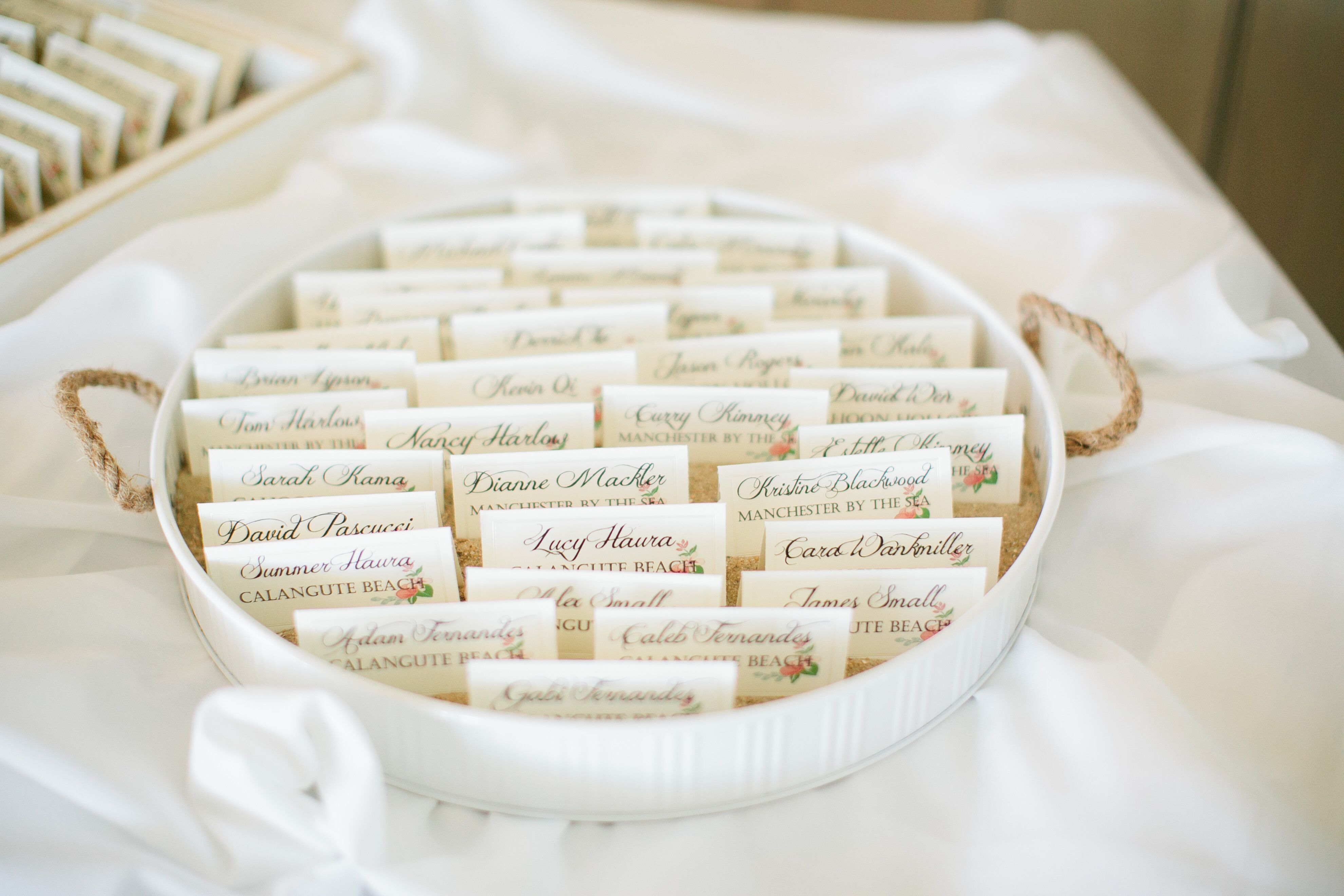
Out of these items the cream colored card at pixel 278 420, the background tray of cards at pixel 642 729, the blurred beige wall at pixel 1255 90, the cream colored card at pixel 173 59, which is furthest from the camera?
the blurred beige wall at pixel 1255 90

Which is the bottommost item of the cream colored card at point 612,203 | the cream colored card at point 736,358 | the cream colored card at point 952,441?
the cream colored card at point 952,441

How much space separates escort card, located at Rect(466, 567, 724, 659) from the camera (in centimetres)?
65

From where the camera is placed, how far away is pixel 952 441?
0.78 meters

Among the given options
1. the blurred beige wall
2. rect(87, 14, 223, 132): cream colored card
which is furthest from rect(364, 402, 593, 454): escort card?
the blurred beige wall

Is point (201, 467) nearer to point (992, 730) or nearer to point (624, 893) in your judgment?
point (624, 893)

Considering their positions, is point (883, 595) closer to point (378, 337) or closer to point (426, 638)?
point (426, 638)

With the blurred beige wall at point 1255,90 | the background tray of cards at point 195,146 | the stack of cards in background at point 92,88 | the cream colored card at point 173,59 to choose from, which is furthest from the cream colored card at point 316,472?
the blurred beige wall at point 1255,90

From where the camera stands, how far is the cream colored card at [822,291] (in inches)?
37.4

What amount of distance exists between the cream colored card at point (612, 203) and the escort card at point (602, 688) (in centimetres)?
59

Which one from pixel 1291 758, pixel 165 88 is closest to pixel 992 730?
pixel 1291 758

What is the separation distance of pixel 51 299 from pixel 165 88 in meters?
0.32

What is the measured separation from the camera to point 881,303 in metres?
0.95

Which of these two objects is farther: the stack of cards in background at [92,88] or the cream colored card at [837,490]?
the stack of cards in background at [92,88]

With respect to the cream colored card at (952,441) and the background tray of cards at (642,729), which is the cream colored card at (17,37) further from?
the cream colored card at (952,441)
